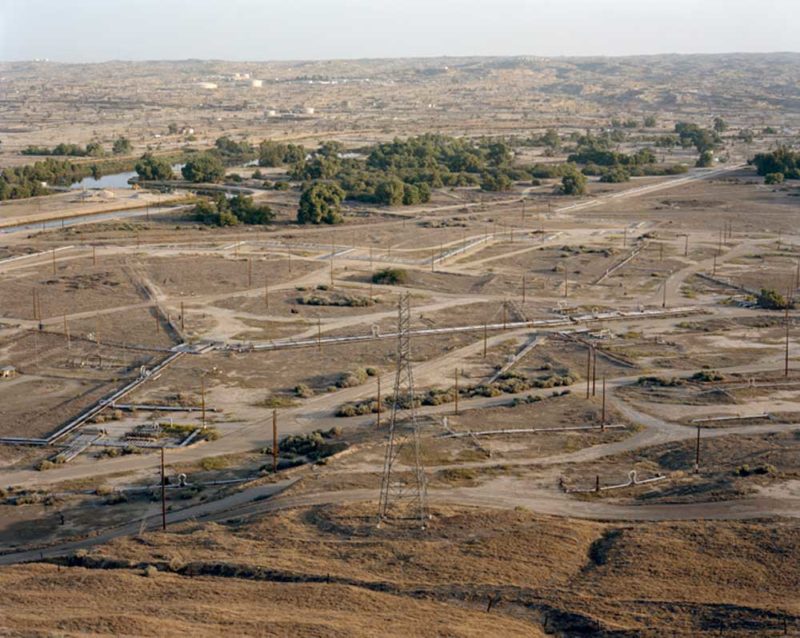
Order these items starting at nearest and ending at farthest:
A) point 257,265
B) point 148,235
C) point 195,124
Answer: point 257,265, point 148,235, point 195,124

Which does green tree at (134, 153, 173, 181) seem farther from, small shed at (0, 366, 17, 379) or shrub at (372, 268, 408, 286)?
small shed at (0, 366, 17, 379)

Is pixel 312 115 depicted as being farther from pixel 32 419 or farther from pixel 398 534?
pixel 398 534

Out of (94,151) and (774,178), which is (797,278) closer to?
(774,178)

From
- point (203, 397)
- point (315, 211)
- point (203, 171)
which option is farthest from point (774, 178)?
point (203, 397)

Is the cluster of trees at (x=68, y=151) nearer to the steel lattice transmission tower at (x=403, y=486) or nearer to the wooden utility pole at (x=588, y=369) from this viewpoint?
the wooden utility pole at (x=588, y=369)

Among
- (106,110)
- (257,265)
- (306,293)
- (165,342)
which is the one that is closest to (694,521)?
(165,342)
